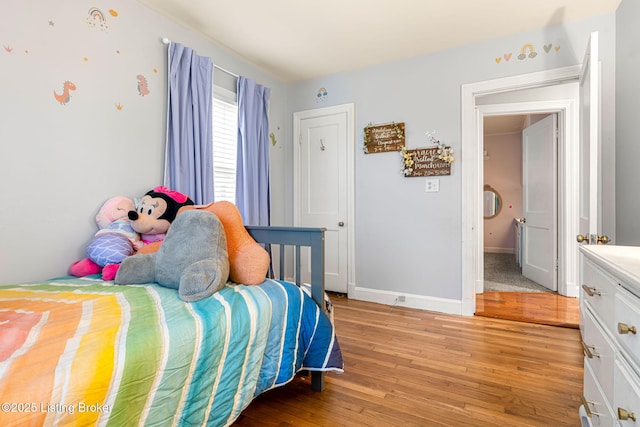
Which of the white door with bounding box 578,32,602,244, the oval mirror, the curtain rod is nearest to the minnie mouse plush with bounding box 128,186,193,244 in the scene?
the curtain rod

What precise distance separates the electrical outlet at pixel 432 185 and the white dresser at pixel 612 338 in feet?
5.57

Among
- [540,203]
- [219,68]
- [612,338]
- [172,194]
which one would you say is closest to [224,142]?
[219,68]

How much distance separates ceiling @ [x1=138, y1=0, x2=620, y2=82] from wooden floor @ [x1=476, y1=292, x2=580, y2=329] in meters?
2.37

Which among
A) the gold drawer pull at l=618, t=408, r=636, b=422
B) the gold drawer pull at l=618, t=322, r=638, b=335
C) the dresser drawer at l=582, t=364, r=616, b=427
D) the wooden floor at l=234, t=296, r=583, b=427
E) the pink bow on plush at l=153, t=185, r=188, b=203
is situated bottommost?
the wooden floor at l=234, t=296, r=583, b=427

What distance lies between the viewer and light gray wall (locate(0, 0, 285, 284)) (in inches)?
64.3

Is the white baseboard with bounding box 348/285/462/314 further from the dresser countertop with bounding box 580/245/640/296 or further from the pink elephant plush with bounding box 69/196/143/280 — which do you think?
the pink elephant plush with bounding box 69/196/143/280

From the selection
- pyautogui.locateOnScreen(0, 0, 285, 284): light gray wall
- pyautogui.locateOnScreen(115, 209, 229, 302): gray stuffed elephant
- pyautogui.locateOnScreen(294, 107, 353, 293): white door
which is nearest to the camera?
pyautogui.locateOnScreen(115, 209, 229, 302): gray stuffed elephant

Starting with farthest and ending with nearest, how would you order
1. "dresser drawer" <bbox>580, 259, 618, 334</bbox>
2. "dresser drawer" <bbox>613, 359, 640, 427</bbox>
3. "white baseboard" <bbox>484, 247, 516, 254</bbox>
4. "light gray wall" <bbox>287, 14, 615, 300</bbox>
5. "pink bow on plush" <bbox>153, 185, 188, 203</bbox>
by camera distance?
"white baseboard" <bbox>484, 247, 516, 254</bbox>, "light gray wall" <bbox>287, 14, 615, 300</bbox>, "pink bow on plush" <bbox>153, 185, 188, 203</bbox>, "dresser drawer" <bbox>580, 259, 618, 334</bbox>, "dresser drawer" <bbox>613, 359, 640, 427</bbox>

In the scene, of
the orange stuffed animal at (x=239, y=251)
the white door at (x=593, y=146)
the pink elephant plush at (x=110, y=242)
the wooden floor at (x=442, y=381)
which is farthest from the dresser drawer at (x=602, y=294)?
the pink elephant plush at (x=110, y=242)

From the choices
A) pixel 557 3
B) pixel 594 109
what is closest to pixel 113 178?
pixel 594 109

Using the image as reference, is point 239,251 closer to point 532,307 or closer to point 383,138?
point 383,138

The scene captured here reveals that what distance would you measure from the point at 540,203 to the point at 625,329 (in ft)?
12.1

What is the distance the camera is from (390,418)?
1445mm

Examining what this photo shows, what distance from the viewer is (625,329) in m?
0.78
